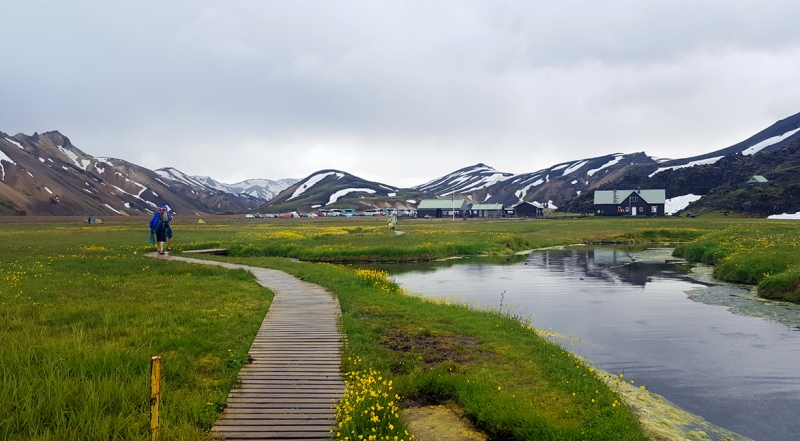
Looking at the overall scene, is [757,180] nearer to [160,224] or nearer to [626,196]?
[626,196]

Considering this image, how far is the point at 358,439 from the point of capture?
8617mm

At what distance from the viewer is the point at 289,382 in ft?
36.1

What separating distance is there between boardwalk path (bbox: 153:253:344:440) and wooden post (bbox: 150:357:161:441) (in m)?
1.13

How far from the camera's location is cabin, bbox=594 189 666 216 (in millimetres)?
166125

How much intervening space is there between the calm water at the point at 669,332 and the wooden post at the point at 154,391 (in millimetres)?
11595

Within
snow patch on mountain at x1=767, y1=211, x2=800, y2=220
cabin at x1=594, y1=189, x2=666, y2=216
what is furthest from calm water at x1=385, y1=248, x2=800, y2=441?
cabin at x1=594, y1=189, x2=666, y2=216

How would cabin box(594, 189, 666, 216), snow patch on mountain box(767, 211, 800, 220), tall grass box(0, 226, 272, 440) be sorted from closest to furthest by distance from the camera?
1. tall grass box(0, 226, 272, 440)
2. snow patch on mountain box(767, 211, 800, 220)
3. cabin box(594, 189, 666, 216)

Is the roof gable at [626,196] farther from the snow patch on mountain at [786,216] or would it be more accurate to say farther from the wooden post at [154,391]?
the wooden post at [154,391]

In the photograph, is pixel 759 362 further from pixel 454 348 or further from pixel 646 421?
pixel 454 348

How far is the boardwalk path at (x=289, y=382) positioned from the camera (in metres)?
9.06

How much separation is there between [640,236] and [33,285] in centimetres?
7231

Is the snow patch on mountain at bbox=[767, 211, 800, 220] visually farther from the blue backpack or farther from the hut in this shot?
the blue backpack

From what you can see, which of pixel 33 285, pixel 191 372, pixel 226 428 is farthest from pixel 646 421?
pixel 33 285

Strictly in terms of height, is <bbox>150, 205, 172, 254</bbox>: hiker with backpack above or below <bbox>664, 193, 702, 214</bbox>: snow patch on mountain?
below
